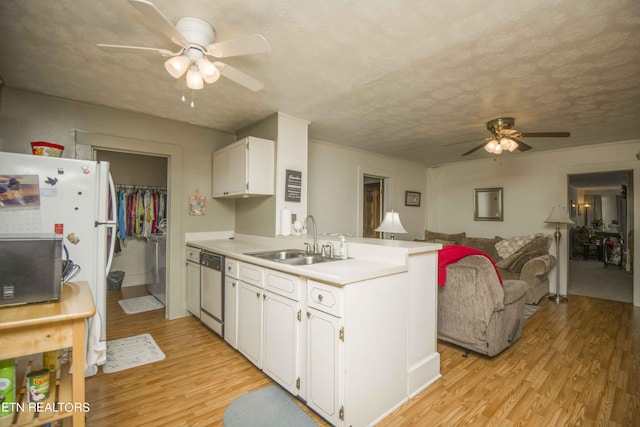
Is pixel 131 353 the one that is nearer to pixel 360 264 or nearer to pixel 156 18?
pixel 360 264

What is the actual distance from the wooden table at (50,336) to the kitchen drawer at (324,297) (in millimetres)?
1114

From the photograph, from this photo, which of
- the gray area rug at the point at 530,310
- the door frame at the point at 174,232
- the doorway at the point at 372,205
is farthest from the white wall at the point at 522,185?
the door frame at the point at 174,232

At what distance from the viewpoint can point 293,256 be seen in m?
2.79

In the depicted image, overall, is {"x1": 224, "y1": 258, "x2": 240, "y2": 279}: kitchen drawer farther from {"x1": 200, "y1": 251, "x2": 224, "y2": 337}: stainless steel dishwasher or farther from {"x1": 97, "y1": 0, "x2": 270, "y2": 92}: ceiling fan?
{"x1": 97, "y1": 0, "x2": 270, "y2": 92}: ceiling fan

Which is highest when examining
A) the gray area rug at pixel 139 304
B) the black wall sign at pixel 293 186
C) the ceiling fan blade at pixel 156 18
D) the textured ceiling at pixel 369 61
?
the textured ceiling at pixel 369 61

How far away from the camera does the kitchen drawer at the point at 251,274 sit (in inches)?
91.0

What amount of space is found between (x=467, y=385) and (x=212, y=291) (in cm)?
244

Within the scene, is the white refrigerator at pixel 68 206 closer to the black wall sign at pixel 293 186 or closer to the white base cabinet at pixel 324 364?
the white base cabinet at pixel 324 364

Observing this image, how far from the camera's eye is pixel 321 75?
2406mm

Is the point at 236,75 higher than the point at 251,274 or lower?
higher

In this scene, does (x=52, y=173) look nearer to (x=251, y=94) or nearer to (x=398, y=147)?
(x=251, y=94)

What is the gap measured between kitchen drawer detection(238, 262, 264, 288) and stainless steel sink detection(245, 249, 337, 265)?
0.13 m

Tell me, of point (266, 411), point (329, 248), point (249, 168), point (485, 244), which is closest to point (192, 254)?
point (249, 168)

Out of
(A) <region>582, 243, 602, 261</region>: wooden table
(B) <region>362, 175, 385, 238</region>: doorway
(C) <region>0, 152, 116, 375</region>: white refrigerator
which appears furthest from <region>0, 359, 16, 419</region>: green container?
(A) <region>582, 243, 602, 261</region>: wooden table
